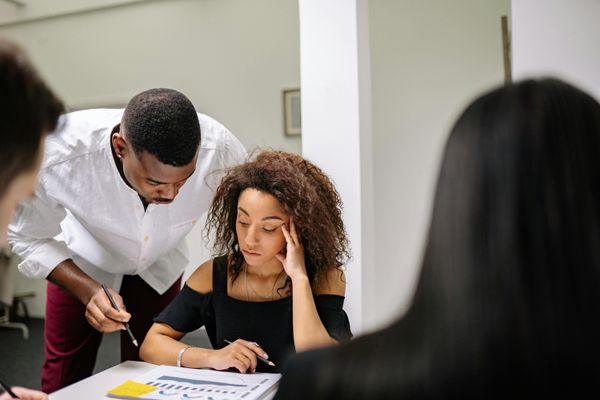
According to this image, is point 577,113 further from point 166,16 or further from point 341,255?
point 166,16

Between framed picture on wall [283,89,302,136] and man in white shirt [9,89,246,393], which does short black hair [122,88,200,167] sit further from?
framed picture on wall [283,89,302,136]

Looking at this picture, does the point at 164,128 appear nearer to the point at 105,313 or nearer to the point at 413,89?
the point at 105,313

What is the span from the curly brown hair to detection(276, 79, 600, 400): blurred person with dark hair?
38.7 inches

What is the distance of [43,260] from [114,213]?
0.87 ft

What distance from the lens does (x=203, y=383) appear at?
1.36 meters

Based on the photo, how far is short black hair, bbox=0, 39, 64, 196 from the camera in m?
0.63

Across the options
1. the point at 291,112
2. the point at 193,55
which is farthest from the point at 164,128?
the point at 193,55

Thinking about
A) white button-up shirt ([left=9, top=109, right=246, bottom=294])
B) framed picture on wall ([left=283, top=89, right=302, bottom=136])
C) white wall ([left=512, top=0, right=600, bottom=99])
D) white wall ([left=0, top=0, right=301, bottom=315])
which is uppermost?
white wall ([left=0, top=0, right=301, bottom=315])

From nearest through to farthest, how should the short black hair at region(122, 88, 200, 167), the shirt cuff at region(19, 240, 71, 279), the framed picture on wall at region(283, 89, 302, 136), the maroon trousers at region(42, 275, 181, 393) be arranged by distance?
the short black hair at region(122, 88, 200, 167) < the shirt cuff at region(19, 240, 71, 279) < the maroon trousers at region(42, 275, 181, 393) < the framed picture on wall at region(283, 89, 302, 136)

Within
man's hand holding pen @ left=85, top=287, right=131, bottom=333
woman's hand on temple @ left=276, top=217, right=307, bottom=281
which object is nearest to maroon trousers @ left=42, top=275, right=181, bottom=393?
man's hand holding pen @ left=85, top=287, right=131, bottom=333

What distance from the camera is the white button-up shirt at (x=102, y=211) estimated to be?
1.71 meters

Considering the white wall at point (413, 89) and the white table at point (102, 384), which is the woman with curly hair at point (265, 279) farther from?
the white wall at point (413, 89)

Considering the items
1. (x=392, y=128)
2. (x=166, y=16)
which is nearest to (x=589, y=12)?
(x=392, y=128)

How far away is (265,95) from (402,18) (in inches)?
52.0
